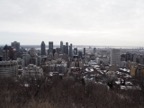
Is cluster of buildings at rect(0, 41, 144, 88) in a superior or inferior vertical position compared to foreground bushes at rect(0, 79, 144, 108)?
inferior

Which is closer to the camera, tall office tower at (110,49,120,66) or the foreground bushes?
the foreground bushes

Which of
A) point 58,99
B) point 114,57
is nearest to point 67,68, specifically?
point 114,57

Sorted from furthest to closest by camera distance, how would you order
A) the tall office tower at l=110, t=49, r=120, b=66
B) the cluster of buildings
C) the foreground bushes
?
the tall office tower at l=110, t=49, r=120, b=66
the cluster of buildings
the foreground bushes

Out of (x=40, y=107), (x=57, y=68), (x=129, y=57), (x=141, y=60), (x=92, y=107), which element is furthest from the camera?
(x=129, y=57)

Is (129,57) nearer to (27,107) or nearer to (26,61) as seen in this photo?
(26,61)

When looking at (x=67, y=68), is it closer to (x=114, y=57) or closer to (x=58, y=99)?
(x=114, y=57)

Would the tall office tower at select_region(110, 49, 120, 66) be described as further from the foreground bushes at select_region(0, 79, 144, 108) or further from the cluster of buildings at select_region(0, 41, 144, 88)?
the foreground bushes at select_region(0, 79, 144, 108)

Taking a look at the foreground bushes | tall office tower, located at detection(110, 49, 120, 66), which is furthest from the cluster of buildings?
the foreground bushes

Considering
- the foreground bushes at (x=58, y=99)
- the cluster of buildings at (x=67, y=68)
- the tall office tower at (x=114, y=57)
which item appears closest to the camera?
the foreground bushes at (x=58, y=99)

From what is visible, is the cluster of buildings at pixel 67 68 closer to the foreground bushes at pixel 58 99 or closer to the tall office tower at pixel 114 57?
the tall office tower at pixel 114 57

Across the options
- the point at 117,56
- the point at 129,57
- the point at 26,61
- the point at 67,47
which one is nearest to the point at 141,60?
the point at 117,56

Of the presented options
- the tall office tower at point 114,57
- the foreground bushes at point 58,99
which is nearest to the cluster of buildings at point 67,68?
the tall office tower at point 114,57
